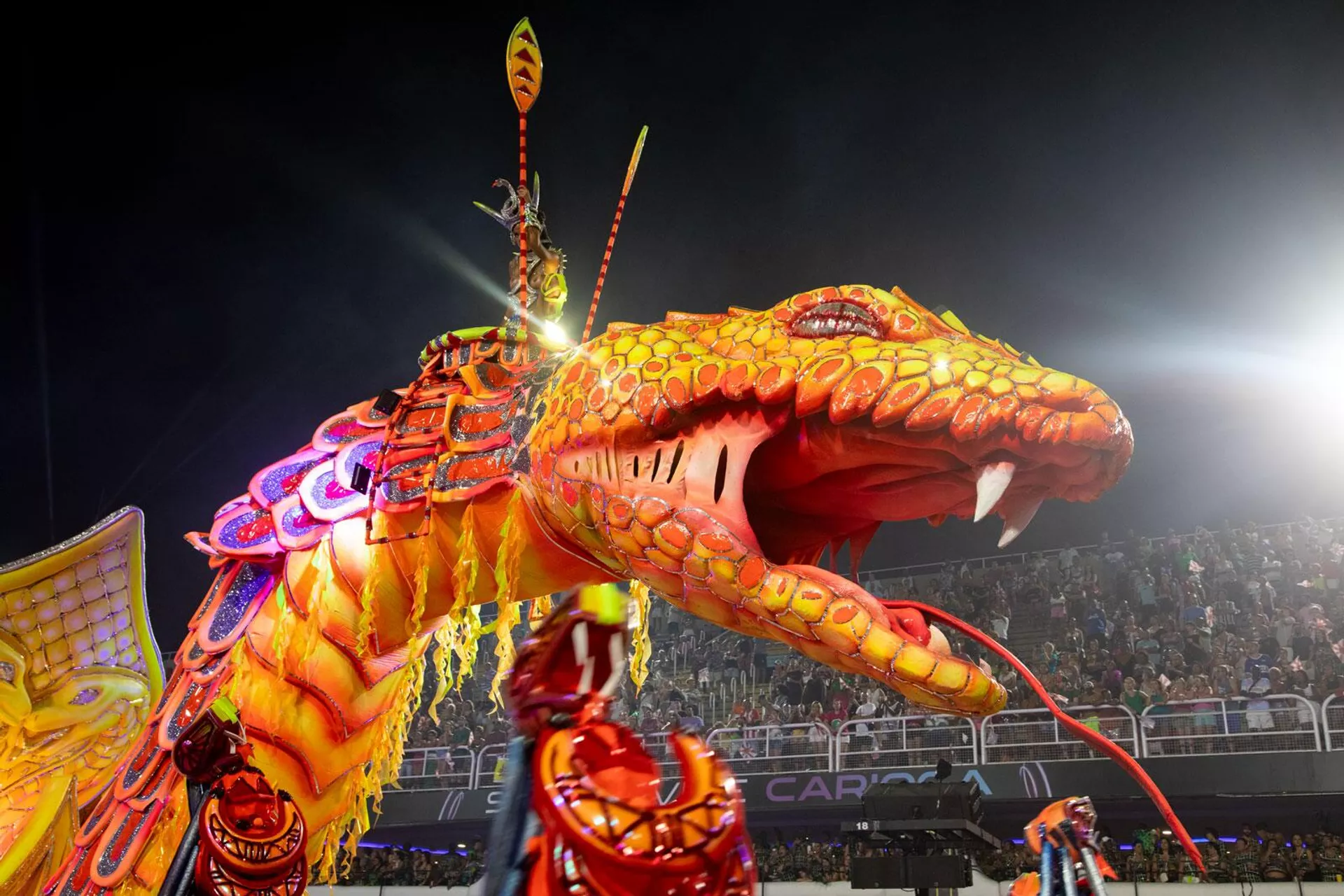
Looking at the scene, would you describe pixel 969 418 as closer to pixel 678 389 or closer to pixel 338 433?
pixel 678 389

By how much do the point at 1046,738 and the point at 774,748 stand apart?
2.36 meters

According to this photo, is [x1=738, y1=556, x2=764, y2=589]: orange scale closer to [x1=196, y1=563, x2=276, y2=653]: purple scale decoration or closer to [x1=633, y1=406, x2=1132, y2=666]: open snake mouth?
[x1=633, y1=406, x2=1132, y2=666]: open snake mouth

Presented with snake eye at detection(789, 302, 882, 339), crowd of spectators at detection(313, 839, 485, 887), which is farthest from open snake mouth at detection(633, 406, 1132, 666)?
crowd of spectators at detection(313, 839, 485, 887)

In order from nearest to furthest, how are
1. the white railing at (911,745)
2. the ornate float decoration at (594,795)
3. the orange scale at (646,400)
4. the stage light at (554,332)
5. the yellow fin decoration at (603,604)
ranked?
the ornate float decoration at (594,795) < the yellow fin decoration at (603,604) < the orange scale at (646,400) < the stage light at (554,332) < the white railing at (911,745)

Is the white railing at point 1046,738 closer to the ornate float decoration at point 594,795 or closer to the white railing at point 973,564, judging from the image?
the white railing at point 973,564

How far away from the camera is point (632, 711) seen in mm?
9672

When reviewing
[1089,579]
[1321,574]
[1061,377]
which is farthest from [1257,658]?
[1061,377]

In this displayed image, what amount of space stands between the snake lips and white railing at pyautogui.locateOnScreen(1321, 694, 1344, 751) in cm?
649

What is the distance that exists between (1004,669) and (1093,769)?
1932mm

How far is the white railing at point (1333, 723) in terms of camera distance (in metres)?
7.19

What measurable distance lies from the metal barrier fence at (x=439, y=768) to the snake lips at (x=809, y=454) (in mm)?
8094

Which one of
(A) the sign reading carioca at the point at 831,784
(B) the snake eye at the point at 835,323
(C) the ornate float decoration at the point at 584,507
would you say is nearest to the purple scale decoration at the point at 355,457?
(C) the ornate float decoration at the point at 584,507

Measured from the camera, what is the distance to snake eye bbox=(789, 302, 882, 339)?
2232 mm

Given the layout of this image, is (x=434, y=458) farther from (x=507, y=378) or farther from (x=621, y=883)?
(x=621, y=883)
